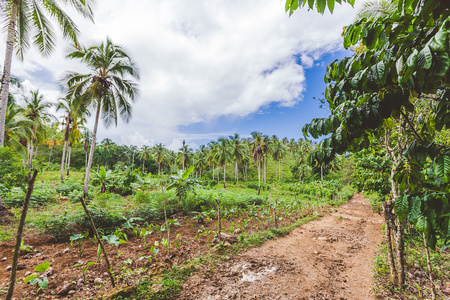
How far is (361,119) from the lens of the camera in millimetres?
1331

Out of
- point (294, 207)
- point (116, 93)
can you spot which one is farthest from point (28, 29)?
point (294, 207)

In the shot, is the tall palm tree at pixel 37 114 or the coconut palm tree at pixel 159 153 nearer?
the tall palm tree at pixel 37 114

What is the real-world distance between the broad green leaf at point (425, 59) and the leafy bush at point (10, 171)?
1232cm

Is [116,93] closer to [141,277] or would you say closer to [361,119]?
[141,277]

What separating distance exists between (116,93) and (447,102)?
1462 centimetres

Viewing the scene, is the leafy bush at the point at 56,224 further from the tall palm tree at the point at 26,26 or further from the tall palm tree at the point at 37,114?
the tall palm tree at the point at 37,114

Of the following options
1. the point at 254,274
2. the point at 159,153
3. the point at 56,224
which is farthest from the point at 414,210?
the point at 159,153

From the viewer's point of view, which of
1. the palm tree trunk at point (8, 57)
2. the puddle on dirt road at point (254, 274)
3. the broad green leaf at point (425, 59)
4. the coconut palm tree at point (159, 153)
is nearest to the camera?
the broad green leaf at point (425, 59)

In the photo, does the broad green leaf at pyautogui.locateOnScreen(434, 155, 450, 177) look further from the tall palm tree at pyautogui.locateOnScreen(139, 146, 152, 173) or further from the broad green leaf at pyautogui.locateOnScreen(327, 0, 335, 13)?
the tall palm tree at pyautogui.locateOnScreen(139, 146, 152, 173)

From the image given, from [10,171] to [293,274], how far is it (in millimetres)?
12041

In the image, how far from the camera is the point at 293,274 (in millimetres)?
4777

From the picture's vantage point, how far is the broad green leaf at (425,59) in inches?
35.2

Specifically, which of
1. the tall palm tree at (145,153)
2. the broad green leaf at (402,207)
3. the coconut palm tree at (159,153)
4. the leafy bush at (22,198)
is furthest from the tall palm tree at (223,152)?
the broad green leaf at (402,207)

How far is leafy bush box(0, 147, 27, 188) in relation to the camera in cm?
822
